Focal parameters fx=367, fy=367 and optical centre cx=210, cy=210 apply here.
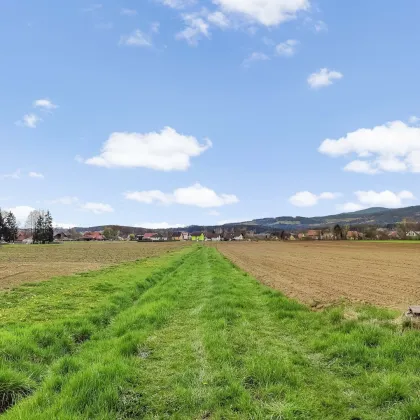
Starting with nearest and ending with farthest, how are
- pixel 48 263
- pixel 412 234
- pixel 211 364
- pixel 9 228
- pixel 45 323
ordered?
pixel 211 364 < pixel 45 323 < pixel 48 263 < pixel 9 228 < pixel 412 234

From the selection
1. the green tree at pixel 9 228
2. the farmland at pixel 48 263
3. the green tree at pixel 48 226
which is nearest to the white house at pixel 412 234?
the farmland at pixel 48 263

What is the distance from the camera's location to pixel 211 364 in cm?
694

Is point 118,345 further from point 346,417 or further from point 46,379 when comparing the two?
point 346,417

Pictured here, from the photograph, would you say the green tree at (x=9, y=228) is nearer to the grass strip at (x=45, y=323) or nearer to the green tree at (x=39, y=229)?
the green tree at (x=39, y=229)

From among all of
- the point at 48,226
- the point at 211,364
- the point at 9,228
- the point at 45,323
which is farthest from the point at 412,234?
the point at 211,364

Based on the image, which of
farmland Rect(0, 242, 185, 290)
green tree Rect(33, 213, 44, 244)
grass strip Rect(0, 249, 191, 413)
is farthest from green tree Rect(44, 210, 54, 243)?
grass strip Rect(0, 249, 191, 413)

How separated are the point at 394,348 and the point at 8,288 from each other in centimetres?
1689

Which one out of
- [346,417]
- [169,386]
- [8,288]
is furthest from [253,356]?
[8,288]

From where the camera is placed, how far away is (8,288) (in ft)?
57.8

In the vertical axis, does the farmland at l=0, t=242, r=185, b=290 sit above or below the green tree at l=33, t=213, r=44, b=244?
below

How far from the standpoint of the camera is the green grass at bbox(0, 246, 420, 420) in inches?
207

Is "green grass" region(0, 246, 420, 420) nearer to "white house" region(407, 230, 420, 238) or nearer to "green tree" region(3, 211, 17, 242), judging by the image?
"green tree" region(3, 211, 17, 242)

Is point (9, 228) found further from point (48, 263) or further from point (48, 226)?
point (48, 263)

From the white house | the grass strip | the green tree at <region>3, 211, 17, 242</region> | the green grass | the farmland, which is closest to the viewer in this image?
the green grass
